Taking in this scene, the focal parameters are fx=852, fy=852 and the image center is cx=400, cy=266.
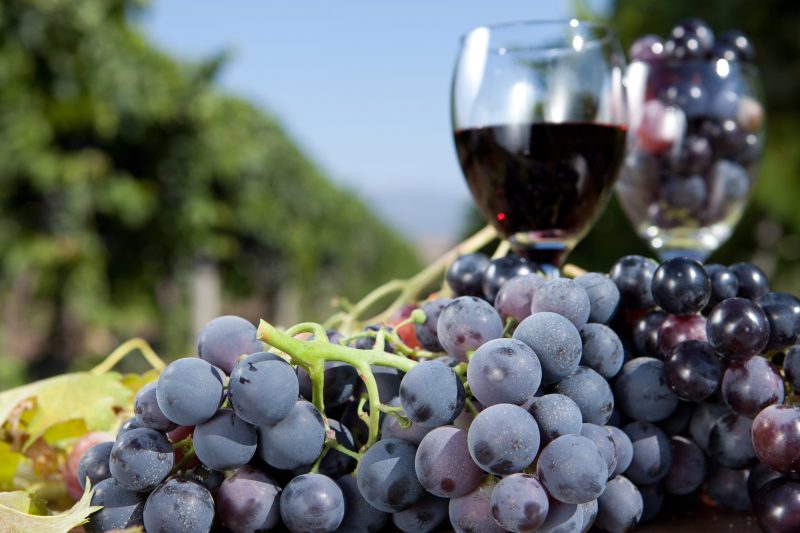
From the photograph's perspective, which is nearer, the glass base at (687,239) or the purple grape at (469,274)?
the purple grape at (469,274)

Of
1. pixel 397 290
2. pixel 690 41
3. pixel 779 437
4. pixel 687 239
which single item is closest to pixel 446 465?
pixel 779 437

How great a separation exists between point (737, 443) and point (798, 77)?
305 inches

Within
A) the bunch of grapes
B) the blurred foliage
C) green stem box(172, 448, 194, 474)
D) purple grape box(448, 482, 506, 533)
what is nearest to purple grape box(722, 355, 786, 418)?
the bunch of grapes

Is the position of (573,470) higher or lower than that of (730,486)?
higher

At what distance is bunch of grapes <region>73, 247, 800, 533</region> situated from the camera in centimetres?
59

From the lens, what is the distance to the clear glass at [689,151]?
136cm

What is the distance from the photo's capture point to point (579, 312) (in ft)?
2.21

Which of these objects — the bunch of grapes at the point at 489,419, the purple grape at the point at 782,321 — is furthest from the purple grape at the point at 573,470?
the purple grape at the point at 782,321

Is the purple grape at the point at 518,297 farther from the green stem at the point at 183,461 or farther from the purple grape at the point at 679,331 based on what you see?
the green stem at the point at 183,461

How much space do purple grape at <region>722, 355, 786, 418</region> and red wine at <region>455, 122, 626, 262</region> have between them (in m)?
0.37

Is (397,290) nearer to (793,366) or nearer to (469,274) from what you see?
(469,274)

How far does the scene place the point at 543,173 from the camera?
3.32 feet

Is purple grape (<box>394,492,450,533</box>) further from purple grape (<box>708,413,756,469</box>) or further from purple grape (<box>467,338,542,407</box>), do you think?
purple grape (<box>708,413,756,469</box>)

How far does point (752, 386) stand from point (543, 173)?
413mm
